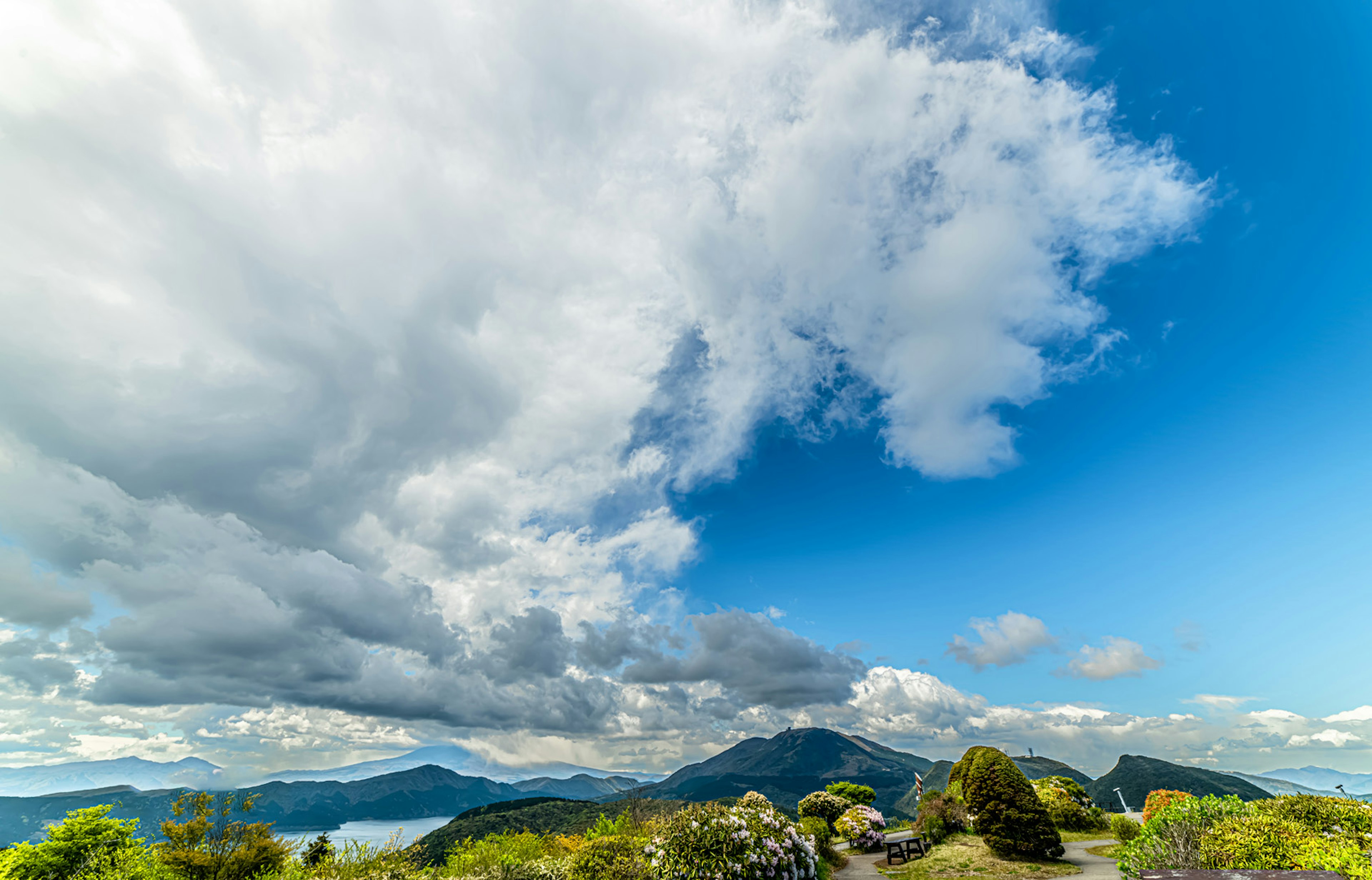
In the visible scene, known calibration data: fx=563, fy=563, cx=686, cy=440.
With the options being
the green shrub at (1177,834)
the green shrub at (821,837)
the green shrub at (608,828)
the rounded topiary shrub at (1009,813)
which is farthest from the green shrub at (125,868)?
the rounded topiary shrub at (1009,813)

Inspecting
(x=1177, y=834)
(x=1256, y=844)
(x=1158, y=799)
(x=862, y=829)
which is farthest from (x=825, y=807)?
(x=1256, y=844)

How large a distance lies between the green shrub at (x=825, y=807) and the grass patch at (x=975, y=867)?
10.7 meters

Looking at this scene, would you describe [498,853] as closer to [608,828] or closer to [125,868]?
[608,828]

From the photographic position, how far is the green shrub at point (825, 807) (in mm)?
39875

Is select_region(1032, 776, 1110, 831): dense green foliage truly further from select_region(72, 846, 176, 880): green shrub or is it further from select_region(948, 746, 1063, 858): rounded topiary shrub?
select_region(72, 846, 176, 880): green shrub

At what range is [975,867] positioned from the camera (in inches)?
1030

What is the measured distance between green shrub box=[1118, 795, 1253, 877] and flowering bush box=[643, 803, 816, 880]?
29.4 ft

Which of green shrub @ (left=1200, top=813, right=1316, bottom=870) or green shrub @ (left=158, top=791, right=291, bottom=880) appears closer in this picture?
green shrub @ (left=1200, top=813, right=1316, bottom=870)

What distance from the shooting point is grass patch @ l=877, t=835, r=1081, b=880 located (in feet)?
80.7

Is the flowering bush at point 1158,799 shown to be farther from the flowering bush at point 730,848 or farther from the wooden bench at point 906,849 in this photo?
the flowering bush at point 730,848

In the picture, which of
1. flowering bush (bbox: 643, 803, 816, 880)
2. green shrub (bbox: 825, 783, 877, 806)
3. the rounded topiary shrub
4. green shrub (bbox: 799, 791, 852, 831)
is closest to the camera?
flowering bush (bbox: 643, 803, 816, 880)

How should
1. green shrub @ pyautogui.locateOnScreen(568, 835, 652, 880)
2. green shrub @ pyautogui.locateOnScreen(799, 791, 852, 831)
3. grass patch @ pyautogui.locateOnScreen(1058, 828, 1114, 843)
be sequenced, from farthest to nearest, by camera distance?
green shrub @ pyautogui.locateOnScreen(799, 791, 852, 831) < grass patch @ pyautogui.locateOnScreen(1058, 828, 1114, 843) < green shrub @ pyautogui.locateOnScreen(568, 835, 652, 880)

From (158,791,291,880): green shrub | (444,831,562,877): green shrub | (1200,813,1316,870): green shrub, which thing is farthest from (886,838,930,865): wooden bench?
(158,791,291,880): green shrub

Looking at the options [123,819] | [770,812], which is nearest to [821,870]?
[770,812]
